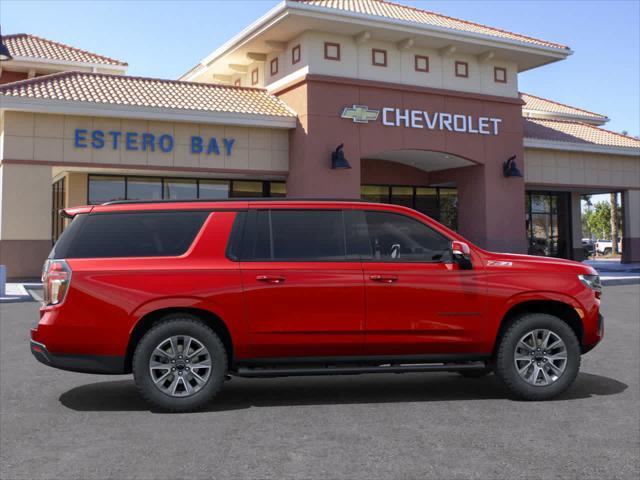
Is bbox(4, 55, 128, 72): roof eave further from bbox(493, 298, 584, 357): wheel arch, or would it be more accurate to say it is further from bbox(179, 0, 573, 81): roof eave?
bbox(493, 298, 584, 357): wheel arch

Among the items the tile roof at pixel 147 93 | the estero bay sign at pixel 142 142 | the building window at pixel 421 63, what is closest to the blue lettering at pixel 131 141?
the estero bay sign at pixel 142 142

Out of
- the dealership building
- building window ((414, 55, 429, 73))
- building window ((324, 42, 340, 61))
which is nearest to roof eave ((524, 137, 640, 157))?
the dealership building

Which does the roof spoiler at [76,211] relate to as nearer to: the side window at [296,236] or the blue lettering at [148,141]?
the side window at [296,236]

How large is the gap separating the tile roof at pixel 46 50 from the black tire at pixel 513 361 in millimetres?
30433

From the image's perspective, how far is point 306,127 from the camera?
24.3 metres

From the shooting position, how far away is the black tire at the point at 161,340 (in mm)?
6090

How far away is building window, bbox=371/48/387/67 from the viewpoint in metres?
25.6

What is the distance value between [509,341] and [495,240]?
2213 cm

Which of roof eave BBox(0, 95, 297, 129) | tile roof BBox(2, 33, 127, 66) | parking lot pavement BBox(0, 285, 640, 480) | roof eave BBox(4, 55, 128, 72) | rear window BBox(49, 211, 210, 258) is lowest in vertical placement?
parking lot pavement BBox(0, 285, 640, 480)

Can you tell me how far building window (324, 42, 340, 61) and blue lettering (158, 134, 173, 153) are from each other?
6.36 meters

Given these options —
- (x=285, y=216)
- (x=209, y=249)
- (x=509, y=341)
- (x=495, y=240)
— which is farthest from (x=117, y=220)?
(x=495, y=240)

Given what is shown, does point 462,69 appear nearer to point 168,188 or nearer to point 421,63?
point 421,63

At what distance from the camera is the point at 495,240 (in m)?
28.0

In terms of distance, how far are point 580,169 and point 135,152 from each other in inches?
809
